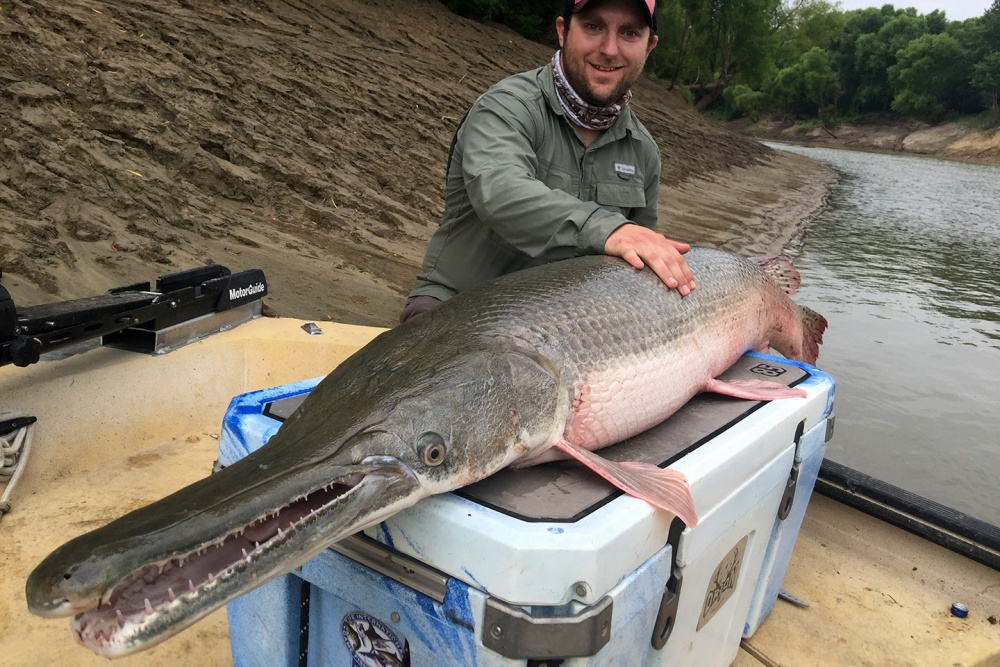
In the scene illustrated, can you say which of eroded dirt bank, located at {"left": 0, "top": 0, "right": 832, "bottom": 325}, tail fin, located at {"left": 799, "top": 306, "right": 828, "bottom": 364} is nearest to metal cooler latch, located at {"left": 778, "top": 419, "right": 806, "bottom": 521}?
tail fin, located at {"left": 799, "top": 306, "right": 828, "bottom": 364}

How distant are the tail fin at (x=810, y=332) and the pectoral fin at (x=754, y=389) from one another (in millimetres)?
1353

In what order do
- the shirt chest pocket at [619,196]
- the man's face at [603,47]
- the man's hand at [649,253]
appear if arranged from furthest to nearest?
the shirt chest pocket at [619,196]
the man's face at [603,47]
the man's hand at [649,253]

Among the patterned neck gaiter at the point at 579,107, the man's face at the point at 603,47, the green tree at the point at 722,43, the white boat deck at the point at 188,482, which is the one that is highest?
the green tree at the point at 722,43

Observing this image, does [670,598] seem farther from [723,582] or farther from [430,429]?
[430,429]

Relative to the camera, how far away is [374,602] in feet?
5.25

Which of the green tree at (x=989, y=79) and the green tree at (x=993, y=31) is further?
the green tree at (x=993, y=31)

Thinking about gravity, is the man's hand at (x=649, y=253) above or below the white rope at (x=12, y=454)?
above

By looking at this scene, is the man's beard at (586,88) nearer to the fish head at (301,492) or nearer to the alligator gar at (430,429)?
the alligator gar at (430,429)

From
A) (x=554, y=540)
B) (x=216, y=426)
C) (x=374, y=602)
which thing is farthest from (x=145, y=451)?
(x=554, y=540)

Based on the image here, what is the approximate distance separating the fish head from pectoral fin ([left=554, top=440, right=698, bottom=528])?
0.65ft

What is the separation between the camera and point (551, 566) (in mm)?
1379

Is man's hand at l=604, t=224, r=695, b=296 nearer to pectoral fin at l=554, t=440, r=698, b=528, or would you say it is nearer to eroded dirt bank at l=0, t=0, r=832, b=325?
pectoral fin at l=554, t=440, r=698, b=528

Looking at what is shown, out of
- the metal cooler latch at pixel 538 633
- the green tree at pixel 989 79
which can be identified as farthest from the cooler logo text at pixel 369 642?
the green tree at pixel 989 79

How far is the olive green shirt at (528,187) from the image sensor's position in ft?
8.25
